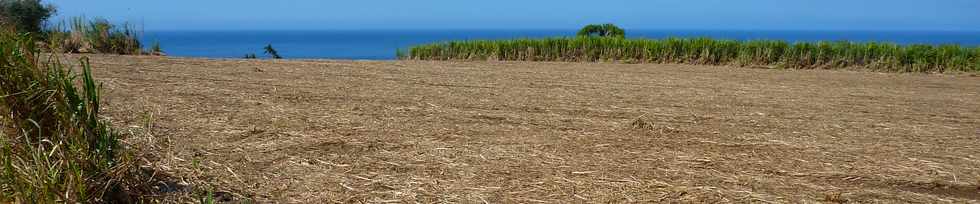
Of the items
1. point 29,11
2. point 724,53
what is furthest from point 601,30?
point 29,11

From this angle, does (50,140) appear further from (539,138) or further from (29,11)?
(29,11)

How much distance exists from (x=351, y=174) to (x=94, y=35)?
9.57m

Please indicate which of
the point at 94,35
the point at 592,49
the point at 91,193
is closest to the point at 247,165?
the point at 91,193

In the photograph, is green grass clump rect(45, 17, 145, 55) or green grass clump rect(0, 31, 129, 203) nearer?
green grass clump rect(0, 31, 129, 203)

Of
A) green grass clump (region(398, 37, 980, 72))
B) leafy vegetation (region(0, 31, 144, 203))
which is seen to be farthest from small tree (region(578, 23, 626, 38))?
leafy vegetation (region(0, 31, 144, 203))

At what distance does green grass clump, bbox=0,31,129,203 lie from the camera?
9.63 feet

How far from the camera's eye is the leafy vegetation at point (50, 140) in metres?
2.94

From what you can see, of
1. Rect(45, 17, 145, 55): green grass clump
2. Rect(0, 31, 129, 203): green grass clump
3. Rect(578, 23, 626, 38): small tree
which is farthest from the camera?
Rect(578, 23, 626, 38): small tree

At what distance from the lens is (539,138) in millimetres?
5016

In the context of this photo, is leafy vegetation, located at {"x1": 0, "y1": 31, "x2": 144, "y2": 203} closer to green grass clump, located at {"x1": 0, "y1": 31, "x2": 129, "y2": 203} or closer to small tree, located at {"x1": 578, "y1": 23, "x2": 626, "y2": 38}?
green grass clump, located at {"x1": 0, "y1": 31, "x2": 129, "y2": 203}

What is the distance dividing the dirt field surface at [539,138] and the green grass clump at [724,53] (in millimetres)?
3647

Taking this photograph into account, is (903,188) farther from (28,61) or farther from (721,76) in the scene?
(721,76)

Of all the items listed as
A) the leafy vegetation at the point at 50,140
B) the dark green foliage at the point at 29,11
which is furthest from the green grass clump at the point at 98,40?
the leafy vegetation at the point at 50,140

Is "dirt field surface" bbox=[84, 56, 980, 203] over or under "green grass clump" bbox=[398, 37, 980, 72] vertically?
under
